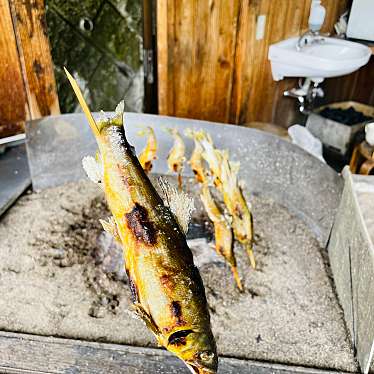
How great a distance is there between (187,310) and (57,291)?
1522mm

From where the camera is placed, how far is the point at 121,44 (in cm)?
491

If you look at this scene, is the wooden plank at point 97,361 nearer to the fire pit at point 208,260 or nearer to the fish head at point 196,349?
the fire pit at point 208,260

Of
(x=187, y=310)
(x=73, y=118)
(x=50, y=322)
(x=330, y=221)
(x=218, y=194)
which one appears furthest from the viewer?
(x=218, y=194)

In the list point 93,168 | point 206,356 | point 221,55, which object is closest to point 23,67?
point 221,55

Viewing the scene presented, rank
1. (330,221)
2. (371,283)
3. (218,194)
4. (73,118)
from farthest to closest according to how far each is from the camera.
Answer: (218,194), (73,118), (330,221), (371,283)

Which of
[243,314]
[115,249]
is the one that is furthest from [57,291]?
[243,314]

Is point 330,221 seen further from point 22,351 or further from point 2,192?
point 2,192

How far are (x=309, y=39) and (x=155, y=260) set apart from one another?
4.05 m

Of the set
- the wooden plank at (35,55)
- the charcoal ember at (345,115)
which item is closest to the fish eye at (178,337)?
the wooden plank at (35,55)

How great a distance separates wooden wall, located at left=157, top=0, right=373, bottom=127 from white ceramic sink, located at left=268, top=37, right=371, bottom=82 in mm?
136

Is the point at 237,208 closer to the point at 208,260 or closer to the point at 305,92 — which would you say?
the point at 208,260

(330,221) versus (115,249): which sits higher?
(330,221)

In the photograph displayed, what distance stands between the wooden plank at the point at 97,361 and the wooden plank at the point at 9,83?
7.81 feet

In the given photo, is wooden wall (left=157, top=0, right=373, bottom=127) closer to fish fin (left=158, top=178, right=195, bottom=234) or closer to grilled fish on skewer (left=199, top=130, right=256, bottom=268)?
grilled fish on skewer (left=199, top=130, right=256, bottom=268)
